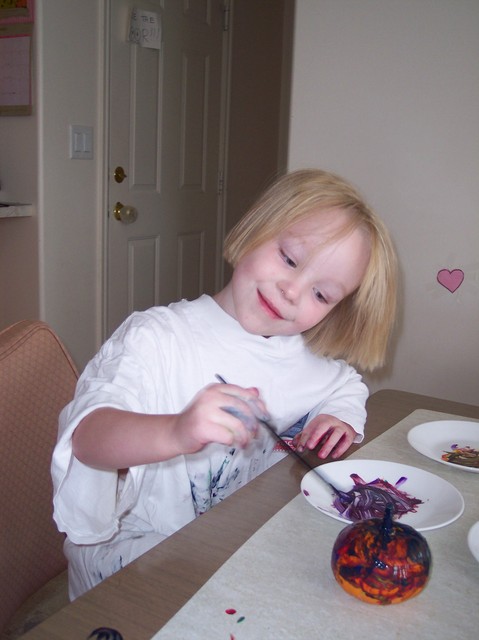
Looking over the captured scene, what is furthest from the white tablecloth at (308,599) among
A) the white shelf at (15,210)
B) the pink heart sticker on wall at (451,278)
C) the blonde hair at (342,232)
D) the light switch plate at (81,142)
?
the light switch plate at (81,142)

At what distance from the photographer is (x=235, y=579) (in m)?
0.63

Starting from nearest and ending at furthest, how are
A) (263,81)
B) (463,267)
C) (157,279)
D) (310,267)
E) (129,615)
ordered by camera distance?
1. (129,615)
2. (310,267)
3. (463,267)
4. (157,279)
5. (263,81)

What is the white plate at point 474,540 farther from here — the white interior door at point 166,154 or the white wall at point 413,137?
the white interior door at point 166,154

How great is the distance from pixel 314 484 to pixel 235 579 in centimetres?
24

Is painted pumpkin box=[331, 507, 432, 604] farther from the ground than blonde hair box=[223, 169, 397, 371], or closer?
closer

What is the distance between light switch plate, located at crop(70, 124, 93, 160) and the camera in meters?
2.64

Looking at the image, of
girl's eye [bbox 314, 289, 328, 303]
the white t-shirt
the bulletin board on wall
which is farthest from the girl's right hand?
the bulletin board on wall

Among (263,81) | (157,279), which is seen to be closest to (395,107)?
(157,279)

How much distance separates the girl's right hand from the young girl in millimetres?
25

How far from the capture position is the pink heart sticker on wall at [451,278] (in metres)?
2.12

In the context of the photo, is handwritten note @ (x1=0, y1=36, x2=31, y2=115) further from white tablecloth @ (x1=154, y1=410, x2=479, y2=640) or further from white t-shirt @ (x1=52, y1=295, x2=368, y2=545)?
white tablecloth @ (x1=154, y1=410, x2=479, y2=640)

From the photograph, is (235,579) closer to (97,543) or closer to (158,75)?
(97,543)

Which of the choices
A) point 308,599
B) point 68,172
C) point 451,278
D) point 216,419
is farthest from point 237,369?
point 68,172

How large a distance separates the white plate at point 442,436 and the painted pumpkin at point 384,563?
0.40 meters
